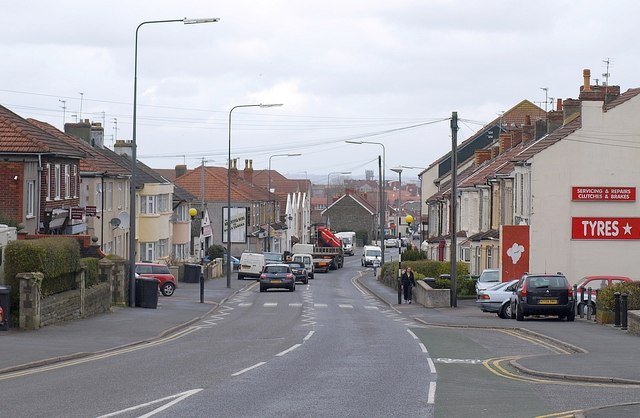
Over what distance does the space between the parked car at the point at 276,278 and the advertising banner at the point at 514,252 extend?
14.9 m

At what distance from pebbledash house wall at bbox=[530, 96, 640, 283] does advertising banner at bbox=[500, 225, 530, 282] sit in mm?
371

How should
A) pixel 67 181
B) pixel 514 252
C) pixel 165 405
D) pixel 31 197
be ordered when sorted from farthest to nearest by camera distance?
pixel 67 181
pixel 514 252
pixel 31 197
pixel 165 405

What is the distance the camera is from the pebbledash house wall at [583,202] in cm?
4541

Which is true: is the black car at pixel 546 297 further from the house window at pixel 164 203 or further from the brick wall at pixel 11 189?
the house window at pixel 164 203

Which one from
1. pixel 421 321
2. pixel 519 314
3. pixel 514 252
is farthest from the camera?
pixel 514 252

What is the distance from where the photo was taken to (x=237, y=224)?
93.1 metres

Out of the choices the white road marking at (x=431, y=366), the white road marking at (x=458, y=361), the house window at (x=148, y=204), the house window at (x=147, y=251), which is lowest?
the white road marking at (x=458, y=361)

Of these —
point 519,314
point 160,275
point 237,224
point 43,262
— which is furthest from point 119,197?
point 237,224

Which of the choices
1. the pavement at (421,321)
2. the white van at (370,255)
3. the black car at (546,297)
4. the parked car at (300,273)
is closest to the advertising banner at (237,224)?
the white van at (370,255)

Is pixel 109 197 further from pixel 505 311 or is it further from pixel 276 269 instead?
pixel 505 311

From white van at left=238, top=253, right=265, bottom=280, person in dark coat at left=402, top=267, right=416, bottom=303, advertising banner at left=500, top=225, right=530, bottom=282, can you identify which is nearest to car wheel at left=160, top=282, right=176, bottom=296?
person in dark coat at left=402, top=267, right=416, bottom=303

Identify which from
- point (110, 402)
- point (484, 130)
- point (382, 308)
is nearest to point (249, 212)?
point (484, 130)

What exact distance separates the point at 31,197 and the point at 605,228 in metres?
23.5

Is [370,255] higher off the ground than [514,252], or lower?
lower
